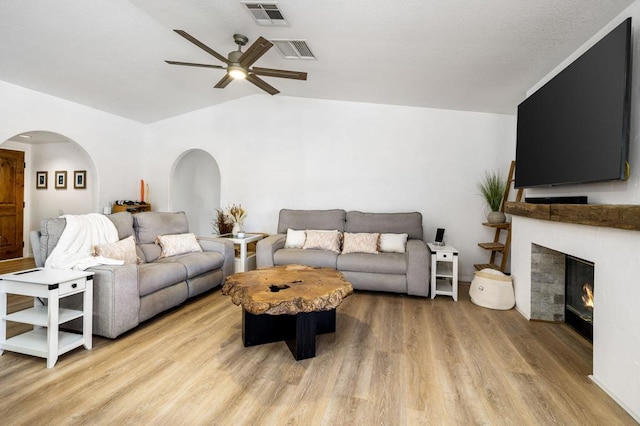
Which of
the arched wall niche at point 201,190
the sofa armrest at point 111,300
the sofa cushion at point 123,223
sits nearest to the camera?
the sofa armrest at point 111,300

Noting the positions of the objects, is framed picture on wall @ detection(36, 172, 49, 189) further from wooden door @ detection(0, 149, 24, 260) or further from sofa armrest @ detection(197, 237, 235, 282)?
sofa armrest @ detection(197, 237, 235, 282)

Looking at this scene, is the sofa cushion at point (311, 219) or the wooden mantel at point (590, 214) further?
the sofa cushion at point (311, 219)

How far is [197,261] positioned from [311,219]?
1.72 m

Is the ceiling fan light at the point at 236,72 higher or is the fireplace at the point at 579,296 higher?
the ceiling fan light at the point at 236,72

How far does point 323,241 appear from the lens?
4.17 m

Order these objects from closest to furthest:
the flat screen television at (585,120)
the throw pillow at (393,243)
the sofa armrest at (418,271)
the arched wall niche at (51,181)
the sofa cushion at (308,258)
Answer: the flat screen television at (585,120)
the sofa armrest at (418,271)
the sofa cushion at (308,258)
the throw pillow at (393,243)
the arched wall niche at (51,181)

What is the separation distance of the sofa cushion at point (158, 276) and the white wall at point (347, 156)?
2.11m

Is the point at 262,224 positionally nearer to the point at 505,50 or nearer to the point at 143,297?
the point at 143,297

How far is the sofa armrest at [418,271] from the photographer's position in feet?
11.8

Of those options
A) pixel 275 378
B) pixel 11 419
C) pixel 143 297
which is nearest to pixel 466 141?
pixel 275 378

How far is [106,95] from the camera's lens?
14.2 feet

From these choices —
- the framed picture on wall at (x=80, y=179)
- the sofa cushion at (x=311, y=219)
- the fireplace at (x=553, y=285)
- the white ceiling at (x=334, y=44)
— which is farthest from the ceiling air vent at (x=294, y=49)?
the framed picture on wall at (x=80, y=179)

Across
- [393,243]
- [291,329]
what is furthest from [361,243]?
[291,329]

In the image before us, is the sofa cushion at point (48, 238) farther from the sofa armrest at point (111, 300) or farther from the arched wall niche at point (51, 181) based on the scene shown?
the arched wall niche at point (51, 181)
